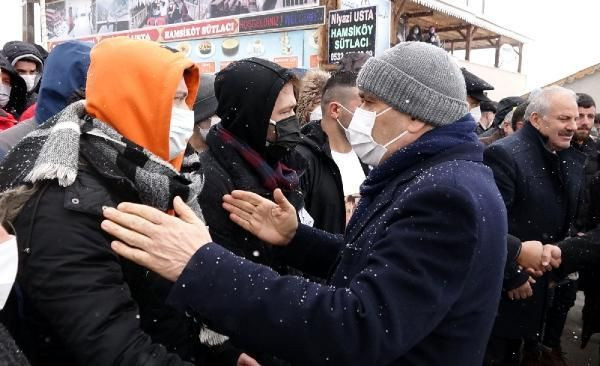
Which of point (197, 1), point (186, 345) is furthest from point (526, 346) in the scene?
point (197, 1)

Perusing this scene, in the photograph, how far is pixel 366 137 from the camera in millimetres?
2023

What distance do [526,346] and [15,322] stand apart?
434 centimetres

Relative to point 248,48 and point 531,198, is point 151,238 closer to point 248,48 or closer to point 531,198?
point 531,198

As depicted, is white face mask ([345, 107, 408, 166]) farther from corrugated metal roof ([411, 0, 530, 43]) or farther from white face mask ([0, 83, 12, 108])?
corrugated metal roof ([411, 0, 530, 43])

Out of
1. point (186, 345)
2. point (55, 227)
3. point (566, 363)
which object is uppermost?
point (55, 227)

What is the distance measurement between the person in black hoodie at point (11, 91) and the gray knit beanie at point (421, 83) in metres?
3.63

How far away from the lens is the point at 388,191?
161cm

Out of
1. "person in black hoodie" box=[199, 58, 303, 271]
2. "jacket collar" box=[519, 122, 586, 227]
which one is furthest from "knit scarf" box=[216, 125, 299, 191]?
"jacket collar" box=[519, 122, 586, 227]

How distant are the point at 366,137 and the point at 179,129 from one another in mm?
742

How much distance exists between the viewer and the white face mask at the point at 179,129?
6.43 feet

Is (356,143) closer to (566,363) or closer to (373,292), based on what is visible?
(373,292)

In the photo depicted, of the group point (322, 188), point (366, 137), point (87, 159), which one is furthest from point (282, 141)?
point (87, 159)

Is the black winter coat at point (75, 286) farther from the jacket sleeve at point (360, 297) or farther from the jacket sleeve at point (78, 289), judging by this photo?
the jacket sleeve at point (360, 297)

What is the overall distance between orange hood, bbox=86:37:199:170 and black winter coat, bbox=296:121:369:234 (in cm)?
152
